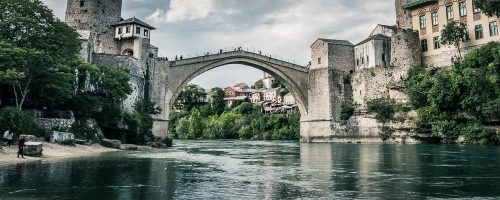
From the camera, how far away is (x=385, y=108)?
36.8 metres

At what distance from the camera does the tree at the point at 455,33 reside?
32.4 metres

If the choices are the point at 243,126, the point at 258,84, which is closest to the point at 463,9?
the point at 243,126

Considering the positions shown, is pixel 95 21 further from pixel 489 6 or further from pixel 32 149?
pixel 489 6

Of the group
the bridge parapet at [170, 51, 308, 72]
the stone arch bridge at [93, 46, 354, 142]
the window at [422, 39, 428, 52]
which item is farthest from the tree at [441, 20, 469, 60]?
the bridge parapet at [170, 51, 308, 72]

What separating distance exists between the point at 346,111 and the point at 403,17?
13465 millimetres

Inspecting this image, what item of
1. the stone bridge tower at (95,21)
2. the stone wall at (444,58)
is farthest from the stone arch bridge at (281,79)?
the stone wall at (444,58)

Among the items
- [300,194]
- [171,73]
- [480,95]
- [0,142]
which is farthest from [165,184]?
[171,73]

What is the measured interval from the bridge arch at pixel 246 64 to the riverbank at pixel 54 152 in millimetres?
16270

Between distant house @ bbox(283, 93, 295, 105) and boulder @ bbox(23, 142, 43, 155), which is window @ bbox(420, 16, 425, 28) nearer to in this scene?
boulder @ bbox(23, 142, 43, 155)

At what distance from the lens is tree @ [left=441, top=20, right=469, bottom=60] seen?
32406 millimetres

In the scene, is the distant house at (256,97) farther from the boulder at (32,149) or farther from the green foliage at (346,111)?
the boulder at (32,149)

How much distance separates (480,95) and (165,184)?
25.1 metres

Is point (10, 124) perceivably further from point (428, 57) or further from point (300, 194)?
point (428, 57)

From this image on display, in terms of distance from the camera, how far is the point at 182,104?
92688 mm
